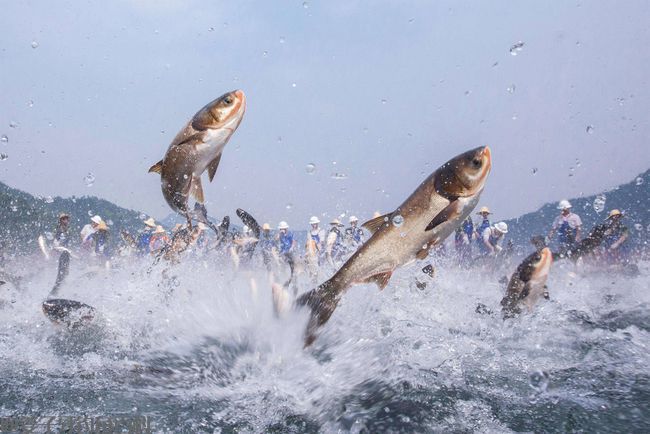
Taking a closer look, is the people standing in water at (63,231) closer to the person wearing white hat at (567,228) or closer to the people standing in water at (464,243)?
the people standing in water at (464,243)

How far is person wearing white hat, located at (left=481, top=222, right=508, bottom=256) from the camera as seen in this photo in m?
14.0

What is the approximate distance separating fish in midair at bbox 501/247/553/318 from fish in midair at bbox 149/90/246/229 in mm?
3099

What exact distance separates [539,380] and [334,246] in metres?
12.7

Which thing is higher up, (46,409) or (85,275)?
(85,275)

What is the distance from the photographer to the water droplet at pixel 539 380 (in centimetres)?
302

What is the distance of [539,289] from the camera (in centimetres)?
458

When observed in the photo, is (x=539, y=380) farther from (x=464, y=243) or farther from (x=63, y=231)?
(x=63, y=231)

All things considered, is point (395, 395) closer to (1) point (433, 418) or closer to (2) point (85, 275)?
(1) point (433, 418)

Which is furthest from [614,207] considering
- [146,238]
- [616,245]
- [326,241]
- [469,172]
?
[469,172]

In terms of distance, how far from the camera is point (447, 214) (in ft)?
10.0

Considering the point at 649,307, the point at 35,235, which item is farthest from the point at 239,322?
the point at 35,235

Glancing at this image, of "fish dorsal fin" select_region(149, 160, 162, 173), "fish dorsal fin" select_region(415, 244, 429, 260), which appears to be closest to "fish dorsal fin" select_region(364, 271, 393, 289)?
"fish dorsal fin" select_region(415, 244, 429, 260)

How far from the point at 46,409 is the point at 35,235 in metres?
35.0

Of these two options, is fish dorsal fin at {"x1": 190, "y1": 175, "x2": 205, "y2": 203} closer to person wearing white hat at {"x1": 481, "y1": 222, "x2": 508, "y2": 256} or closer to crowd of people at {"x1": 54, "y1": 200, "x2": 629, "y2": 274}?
crowd of people at {"x1": 54, "y1": 200, "x2": 629, "y2": 274}
